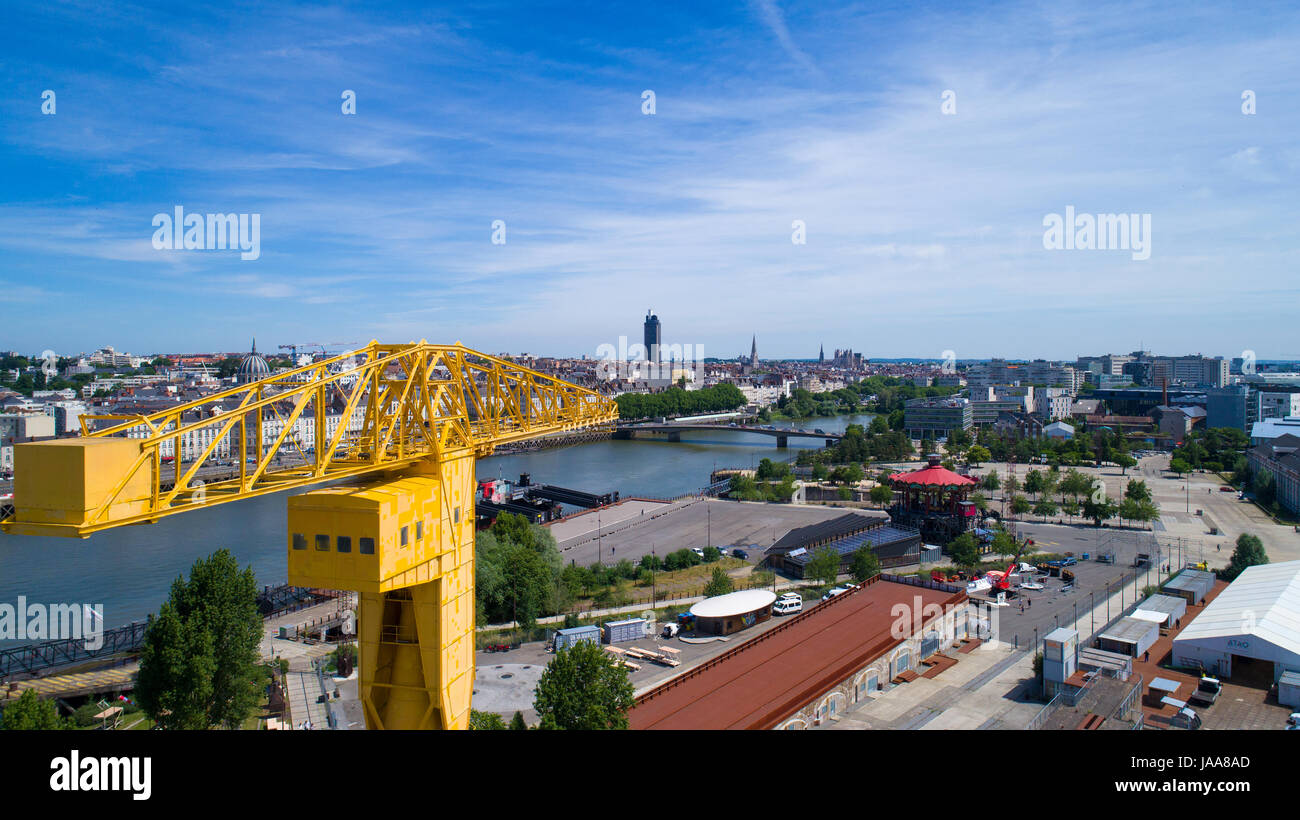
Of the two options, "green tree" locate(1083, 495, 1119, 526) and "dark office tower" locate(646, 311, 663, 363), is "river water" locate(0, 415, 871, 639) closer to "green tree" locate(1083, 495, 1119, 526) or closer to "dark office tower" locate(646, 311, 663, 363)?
"green tree" locate(1083, 495, 1119, 526)

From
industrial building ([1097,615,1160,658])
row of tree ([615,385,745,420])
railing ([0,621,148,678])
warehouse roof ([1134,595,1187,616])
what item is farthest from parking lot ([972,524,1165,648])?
row of tree ([615,385,745,420])

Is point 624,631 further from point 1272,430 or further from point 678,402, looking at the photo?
point 678,402

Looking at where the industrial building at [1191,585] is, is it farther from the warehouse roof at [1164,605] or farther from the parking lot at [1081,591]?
the parking lot at [1081,591]

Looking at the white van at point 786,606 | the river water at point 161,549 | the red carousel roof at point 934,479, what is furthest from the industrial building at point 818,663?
the river water at point 161,549

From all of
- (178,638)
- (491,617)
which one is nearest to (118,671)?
(178,638)

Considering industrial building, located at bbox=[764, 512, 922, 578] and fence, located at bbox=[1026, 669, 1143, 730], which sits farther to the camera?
industrial building, located at bbox=[764, 512, 922, 578]

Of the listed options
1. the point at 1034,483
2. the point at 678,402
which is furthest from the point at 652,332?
the point at 1034,483

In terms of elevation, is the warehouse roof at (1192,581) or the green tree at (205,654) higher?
the green tree at (205,654)
